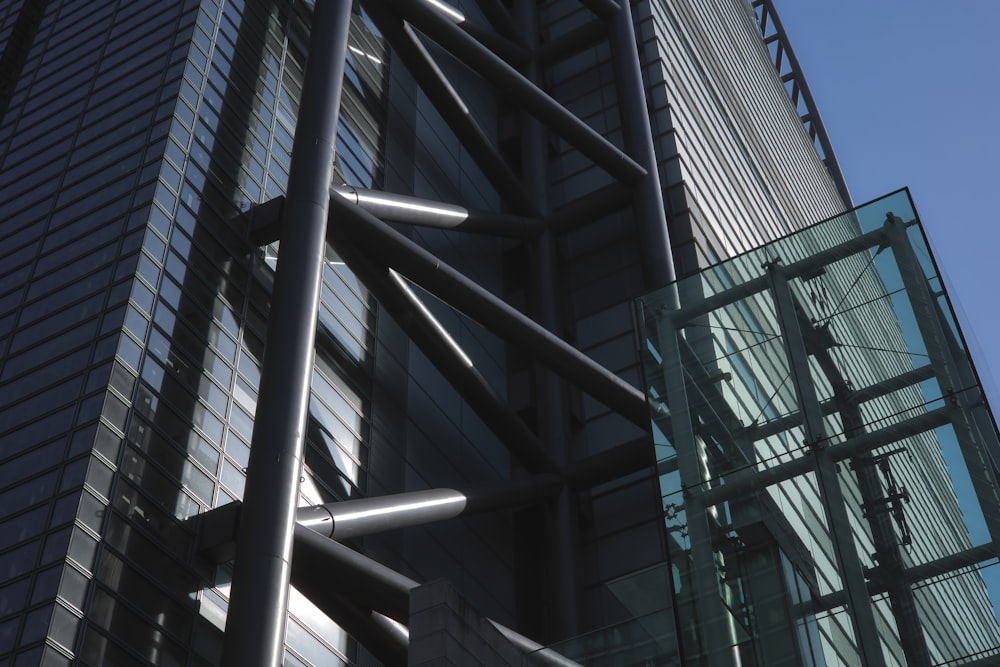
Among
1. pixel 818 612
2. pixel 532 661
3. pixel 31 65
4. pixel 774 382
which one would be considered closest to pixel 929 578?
pixel 818 612

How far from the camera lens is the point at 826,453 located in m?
16.8

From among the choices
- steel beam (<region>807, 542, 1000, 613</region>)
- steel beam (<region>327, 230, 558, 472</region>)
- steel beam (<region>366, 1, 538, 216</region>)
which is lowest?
steel beam (<region>807, 542, 1000, 613</region>)


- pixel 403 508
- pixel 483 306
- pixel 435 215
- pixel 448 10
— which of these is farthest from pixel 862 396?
pixel 448 10

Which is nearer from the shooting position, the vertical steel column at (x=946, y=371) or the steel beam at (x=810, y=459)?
the vertical steel column at (x=946, y=371)

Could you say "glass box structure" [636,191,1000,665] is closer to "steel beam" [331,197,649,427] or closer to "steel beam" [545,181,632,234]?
"steel beam" [331,197,649,427]

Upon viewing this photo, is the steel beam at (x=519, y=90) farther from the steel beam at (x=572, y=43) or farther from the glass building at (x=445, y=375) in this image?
the steel beam at (x=572, y=43)

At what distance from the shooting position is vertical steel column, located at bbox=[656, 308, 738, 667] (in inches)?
609

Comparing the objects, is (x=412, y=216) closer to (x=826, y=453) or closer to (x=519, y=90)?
(x=519, y=90)

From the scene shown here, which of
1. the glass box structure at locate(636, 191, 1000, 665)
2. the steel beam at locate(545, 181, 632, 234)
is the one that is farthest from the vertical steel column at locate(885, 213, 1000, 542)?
the steel beam at locate(545, 181, 632, 234)

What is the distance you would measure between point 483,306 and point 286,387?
840 centimetres

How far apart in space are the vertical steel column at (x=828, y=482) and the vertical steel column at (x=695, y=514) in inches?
58.5

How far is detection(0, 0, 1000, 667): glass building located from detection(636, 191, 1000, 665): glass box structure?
0.15ft

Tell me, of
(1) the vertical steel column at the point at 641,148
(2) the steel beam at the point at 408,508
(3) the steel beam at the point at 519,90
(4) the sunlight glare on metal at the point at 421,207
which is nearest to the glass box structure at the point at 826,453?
(2) the steel beam at the point at 408,508

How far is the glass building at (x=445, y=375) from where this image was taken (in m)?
16.4
